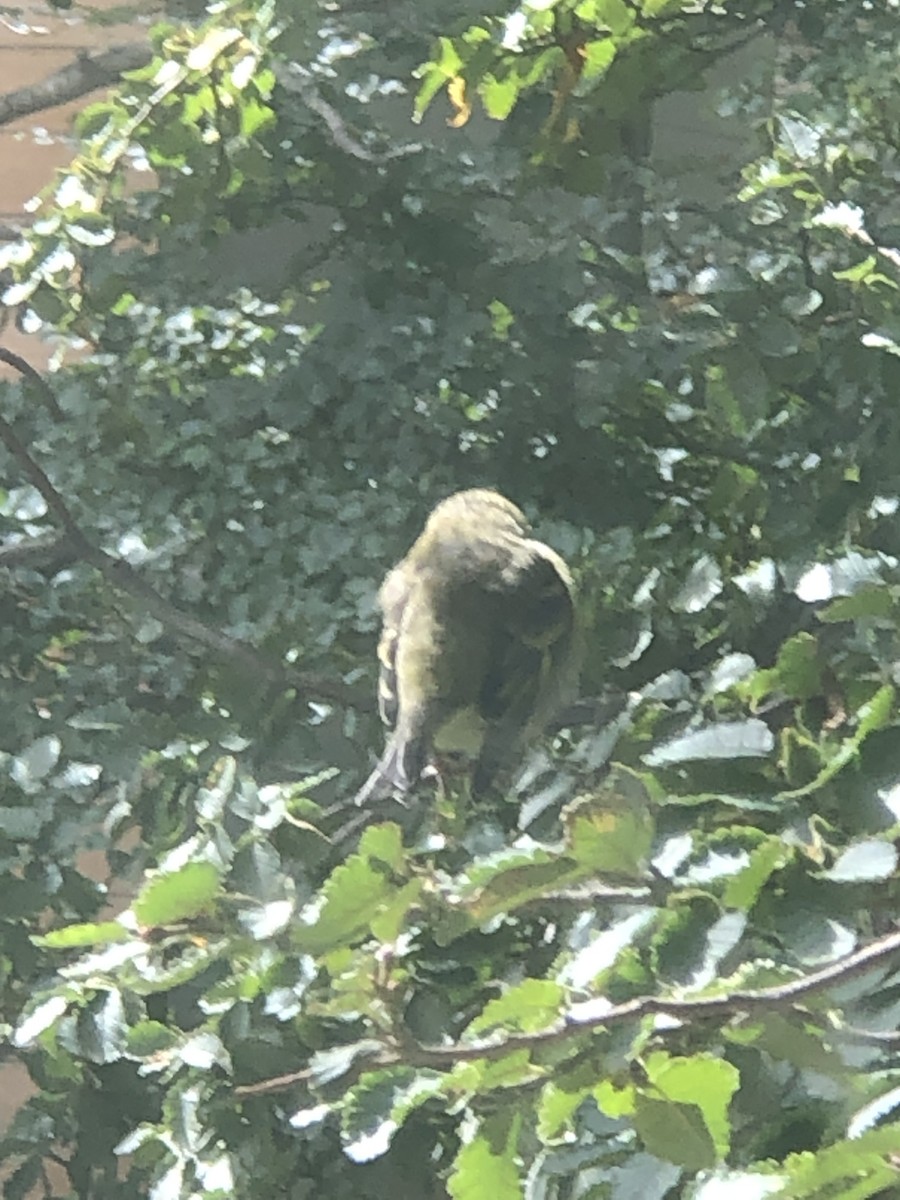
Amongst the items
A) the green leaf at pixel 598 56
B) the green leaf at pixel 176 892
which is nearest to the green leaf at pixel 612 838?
the green leaf at pixel 176 892

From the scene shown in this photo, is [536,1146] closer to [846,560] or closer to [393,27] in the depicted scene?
[846,560]

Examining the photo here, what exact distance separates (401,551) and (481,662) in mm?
100

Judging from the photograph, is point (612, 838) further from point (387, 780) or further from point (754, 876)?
point (387, 780)

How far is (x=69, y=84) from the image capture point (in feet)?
2.42

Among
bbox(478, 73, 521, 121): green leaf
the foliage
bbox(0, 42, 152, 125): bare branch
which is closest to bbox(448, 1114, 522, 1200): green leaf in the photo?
the foliage

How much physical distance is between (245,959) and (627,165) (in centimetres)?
39

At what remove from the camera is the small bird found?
472 millimetres

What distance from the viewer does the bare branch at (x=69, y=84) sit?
0.72 metres

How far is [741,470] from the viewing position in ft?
1.68

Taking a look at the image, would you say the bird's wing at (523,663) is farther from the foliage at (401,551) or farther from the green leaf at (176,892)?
the green leaf at (176,892)

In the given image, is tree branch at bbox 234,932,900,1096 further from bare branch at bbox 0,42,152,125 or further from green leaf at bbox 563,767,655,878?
bare branch at bbox 0,42,152,125

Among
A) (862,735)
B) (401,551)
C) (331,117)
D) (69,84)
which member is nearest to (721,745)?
(862,735)

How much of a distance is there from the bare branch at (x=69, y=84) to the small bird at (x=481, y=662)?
0.41 m

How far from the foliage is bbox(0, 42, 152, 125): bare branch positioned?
16 centimetres
